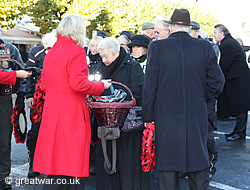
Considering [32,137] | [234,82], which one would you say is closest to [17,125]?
[32,137]

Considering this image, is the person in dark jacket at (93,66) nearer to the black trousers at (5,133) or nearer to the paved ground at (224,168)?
the paved ground at (224,168)

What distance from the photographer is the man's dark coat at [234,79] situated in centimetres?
742

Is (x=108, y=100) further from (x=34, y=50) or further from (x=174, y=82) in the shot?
(x=34, y=50)

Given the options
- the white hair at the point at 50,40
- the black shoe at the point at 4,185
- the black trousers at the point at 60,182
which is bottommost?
the black shoe at the point at 4,185

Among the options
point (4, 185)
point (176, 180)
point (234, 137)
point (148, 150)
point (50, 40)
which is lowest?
point (234, 137)

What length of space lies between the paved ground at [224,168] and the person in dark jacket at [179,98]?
61.0 inches

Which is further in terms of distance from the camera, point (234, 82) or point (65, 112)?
point (234, 82)

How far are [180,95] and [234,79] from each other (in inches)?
175

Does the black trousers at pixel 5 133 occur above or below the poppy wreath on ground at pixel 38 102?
below

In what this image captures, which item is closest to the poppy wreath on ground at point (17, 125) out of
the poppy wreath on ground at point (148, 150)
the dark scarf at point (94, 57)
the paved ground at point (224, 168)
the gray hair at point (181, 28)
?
the paved ground at point (224, 168)

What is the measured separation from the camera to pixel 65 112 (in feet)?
11.5

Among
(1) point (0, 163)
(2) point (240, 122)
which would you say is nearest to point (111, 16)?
(2) point (240, 122)

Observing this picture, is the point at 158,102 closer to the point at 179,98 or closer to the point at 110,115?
the point at 179,98

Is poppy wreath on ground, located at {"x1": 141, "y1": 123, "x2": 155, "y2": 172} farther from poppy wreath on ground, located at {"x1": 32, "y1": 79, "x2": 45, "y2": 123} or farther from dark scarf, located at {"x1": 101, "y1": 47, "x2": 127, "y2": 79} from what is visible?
poppy wreath on ground, located at {"x1": 32, "y1": 79, "x2": 45, "y2": 123}
